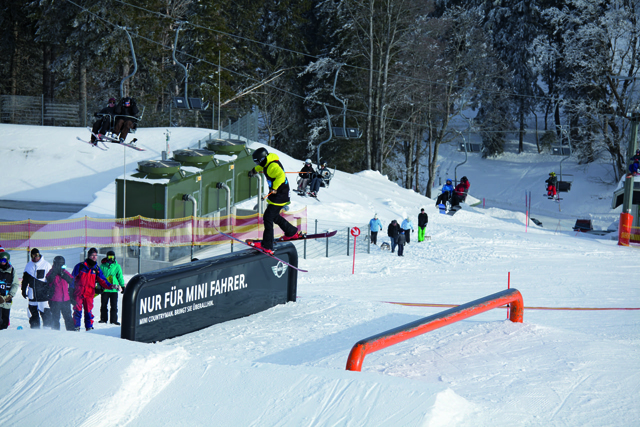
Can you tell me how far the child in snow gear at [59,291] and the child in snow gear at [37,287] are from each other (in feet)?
0.45

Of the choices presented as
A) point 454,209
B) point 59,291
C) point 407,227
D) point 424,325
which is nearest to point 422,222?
point 407,227

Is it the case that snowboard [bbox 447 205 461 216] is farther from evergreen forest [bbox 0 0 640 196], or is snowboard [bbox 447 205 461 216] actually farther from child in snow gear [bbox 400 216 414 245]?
evergreen forest [bbox 0 0 640 196]

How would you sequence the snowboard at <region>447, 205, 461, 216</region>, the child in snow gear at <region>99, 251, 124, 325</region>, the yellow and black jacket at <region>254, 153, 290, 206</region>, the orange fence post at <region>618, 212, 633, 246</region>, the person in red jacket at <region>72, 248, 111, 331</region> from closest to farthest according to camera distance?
the yellow and black jacket at <region>254, 153, 290, 206</region> < the person in red jacket at <region>72, 248, 111, 331</region> < the child in snow gear at <region>99, 251, 124, 325</region> < the orange fence post at <region>618, 212, 633, 246</region> < the snowboard at <region>447, 205, 461, 216</region>

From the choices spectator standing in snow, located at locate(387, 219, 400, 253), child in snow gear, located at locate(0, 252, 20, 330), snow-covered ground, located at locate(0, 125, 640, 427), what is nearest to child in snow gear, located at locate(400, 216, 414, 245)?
spectator standing in snow, located at locate(387, 219, 400, 253)

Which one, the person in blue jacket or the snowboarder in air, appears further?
the person in blue jacket

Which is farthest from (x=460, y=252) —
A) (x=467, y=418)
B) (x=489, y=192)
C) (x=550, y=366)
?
(x=489, y=192)

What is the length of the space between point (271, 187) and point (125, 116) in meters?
11.1

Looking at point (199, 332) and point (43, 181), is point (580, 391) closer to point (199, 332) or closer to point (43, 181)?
point (199, 332)

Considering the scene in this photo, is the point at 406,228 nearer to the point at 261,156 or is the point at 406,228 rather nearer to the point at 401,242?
the point at 401,242

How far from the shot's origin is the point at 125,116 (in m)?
18.9

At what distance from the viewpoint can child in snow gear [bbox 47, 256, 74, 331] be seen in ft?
32.0

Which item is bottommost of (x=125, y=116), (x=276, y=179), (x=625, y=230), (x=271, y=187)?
(x=625, y=230)

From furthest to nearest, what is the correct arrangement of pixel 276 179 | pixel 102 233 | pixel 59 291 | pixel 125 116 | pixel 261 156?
pixel 125 116 < pixel 102 233 < pixel 59 291 < pixel 276 179 < pixel 261 156

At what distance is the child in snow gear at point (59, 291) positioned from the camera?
384 inches
